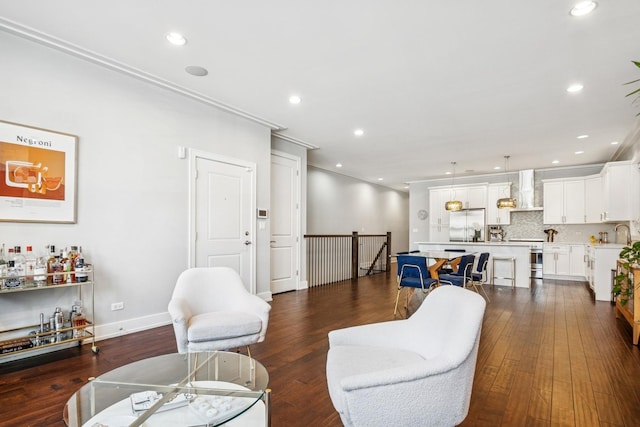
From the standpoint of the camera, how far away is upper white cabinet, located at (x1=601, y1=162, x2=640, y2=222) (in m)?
5.82

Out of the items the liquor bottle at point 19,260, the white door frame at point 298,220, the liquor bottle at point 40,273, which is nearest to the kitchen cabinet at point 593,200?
the white door frame at point 298,220

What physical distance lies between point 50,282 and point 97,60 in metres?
2.24

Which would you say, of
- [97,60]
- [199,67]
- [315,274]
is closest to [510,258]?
[315,274]

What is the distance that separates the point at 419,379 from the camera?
55.0 inches

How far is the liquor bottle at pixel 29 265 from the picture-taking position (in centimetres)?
288

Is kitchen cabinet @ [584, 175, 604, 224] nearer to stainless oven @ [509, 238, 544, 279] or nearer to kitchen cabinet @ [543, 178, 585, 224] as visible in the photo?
kitchen cabinet @ [543, 178, 585, 224]

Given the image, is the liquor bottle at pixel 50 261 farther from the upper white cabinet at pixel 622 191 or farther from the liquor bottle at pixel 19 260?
the upper white cabinet at pixel 622 191

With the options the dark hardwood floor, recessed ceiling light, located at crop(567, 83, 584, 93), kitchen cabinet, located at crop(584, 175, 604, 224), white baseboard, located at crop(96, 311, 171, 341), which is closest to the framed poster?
white baseboard, located at crop(96, 311, 171, 341)

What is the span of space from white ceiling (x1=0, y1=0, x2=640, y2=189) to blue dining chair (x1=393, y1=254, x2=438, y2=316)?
7.11 ft

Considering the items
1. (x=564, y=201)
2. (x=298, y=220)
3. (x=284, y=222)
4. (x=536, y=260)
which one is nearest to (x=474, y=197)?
(x=564, y=201)

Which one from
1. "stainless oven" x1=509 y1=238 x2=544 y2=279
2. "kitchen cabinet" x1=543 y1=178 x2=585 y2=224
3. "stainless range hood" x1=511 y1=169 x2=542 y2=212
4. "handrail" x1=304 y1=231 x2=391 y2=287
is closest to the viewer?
"handrail" x1=304 y1=231 x2=391 y2=287

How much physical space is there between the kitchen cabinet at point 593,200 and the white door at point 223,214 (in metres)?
7.86

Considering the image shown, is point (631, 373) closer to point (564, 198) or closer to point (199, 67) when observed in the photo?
point (199, 67)

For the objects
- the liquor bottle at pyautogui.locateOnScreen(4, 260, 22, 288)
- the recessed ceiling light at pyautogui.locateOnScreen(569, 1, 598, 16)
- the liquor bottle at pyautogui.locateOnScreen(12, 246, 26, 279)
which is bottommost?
the liquor bottle at pyautogui.locateOnScreen(4, 260, 22, 288)
